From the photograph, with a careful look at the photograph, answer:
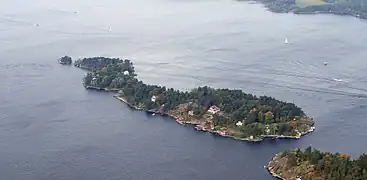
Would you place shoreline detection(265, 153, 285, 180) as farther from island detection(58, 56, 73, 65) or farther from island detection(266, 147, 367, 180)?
island detection(58, 56, 73, 65)

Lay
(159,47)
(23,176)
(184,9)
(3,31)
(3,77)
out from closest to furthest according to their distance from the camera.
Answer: (23,176) < (3,77) < (159,47) < (3,31) < (184,9)

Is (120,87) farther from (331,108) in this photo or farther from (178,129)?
(331,108)

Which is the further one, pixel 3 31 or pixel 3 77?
pixel 3 31

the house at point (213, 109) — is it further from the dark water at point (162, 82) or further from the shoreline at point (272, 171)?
the shoreline at point (272, 171)

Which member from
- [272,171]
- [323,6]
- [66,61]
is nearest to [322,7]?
[323,6]

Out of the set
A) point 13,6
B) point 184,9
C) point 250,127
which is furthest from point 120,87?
point 13,6

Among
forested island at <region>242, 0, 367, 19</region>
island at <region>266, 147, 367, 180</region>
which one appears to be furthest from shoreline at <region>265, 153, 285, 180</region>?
forested island at <region>242, 0, 367, 19</region>
